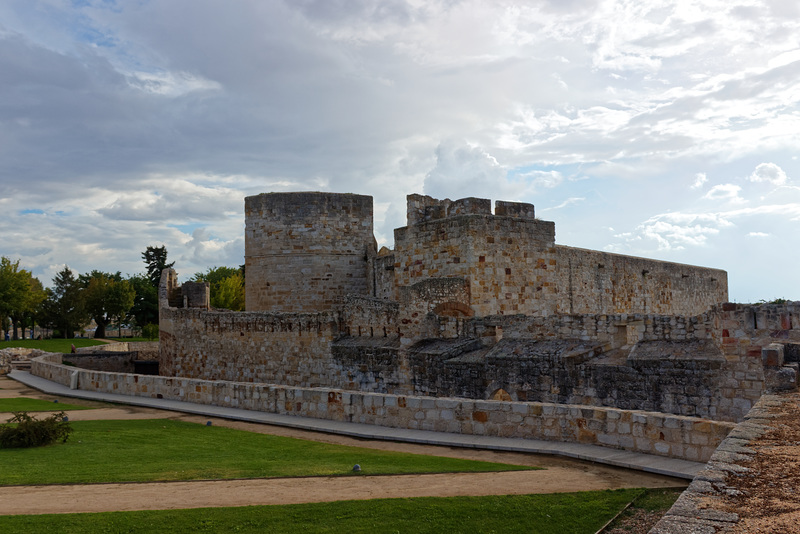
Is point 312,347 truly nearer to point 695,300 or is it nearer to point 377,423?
point 377,423

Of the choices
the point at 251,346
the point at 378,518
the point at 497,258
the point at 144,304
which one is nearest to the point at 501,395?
the point at 497,258

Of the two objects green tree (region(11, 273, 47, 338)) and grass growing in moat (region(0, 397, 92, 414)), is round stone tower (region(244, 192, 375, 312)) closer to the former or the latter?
grass growing in moat (region(0, 397, 92, 414))

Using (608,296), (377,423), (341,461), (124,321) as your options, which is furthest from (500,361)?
(124,321)

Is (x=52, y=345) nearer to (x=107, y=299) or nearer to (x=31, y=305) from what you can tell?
(x=31, y=305)

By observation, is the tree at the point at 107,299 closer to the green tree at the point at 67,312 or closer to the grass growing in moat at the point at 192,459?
the green tree at the point at 67,312

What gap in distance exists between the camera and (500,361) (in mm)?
13570

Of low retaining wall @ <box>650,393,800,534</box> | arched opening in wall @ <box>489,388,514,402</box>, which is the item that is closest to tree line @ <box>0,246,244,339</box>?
arched opening in wall @ <box>489,388,514,402</box>

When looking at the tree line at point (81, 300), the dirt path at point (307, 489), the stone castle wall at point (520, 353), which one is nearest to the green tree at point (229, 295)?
the tree line at point (81, 300)

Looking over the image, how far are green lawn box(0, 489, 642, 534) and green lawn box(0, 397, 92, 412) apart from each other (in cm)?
1094

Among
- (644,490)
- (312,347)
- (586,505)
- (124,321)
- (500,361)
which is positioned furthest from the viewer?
(124,321)

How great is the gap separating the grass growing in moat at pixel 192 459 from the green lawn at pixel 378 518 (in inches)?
Result: 62.4

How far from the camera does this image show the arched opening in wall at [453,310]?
1784 cm

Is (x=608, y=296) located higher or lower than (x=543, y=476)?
higher

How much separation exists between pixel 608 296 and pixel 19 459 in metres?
19.2
